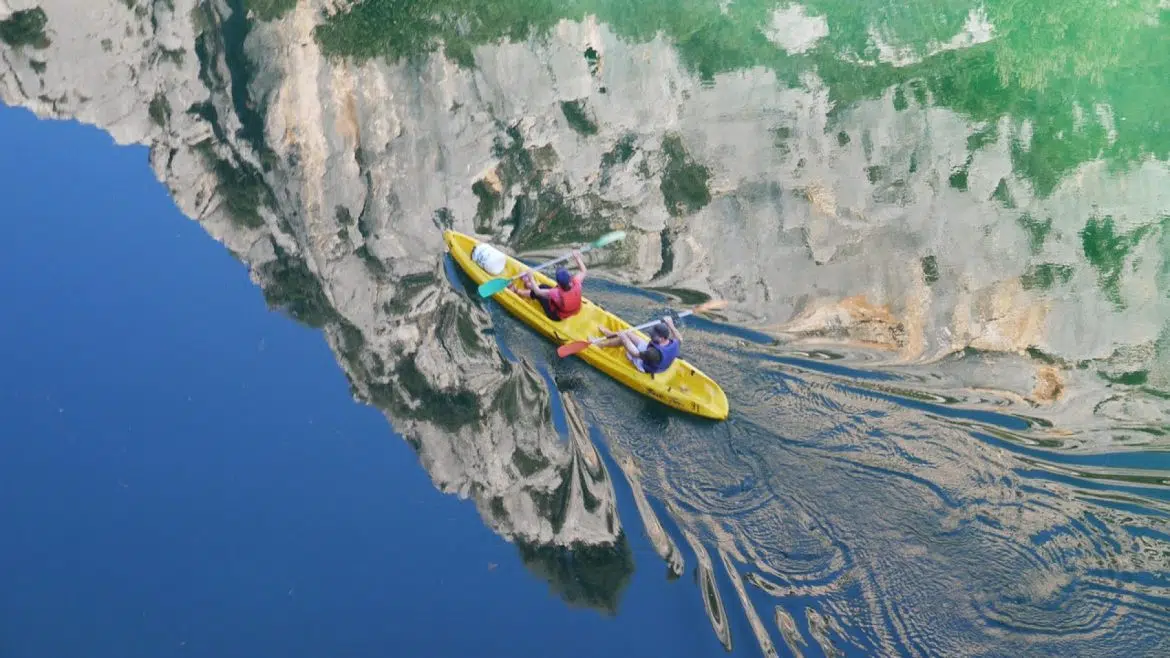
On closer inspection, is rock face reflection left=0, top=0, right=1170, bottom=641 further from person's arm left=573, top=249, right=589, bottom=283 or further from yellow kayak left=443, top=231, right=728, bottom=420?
person's arm left=573, top=249, right=589, bottom=283

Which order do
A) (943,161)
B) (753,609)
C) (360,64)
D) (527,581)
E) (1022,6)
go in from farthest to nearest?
(1022,6), (360,64), (943,161), (527,581), (753,609)

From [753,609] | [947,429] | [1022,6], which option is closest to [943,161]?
[1022,6]

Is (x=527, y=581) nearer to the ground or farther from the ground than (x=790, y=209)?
nearer to the ground

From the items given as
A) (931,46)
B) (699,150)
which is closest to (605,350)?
(699,150)

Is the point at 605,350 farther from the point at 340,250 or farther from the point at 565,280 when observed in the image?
the point at 340,250

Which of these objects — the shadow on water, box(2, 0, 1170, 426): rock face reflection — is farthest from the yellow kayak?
box(2, 0, 1170, 426): rock face reflection

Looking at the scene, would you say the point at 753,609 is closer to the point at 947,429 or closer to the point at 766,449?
the point at 766,449
